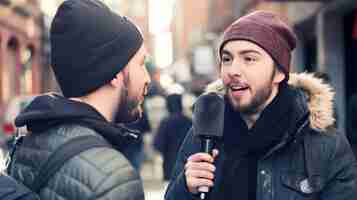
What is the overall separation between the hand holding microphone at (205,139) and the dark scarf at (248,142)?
295 millimetres

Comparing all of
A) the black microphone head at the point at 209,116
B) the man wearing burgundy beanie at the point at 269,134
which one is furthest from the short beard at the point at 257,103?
the black microphone head at the point at 209,116

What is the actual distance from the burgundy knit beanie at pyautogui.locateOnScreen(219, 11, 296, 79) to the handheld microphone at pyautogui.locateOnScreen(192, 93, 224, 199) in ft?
1.39

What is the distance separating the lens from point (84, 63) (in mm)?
2635

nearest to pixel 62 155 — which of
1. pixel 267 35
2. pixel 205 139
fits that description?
pixel 205 139

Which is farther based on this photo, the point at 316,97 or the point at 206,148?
the point at 316,97

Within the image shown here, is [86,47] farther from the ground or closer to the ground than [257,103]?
farther from the ground

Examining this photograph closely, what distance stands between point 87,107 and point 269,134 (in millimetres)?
1270

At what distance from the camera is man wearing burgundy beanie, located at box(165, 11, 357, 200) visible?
354 cm

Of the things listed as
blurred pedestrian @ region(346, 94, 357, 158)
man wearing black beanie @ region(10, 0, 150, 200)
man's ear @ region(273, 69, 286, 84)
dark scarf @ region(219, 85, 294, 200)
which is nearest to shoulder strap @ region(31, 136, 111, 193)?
man wearing black beanie @ region(10, 0, 150, 200)

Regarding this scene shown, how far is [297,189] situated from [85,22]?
1.46 meters

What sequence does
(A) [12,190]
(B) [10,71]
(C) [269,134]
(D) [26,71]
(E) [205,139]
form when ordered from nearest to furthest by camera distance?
(A) [12,190] → (E) [205,139] → (C) [269,134] → (B) [10,71] → (D) [26,71]

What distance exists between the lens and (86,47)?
2.63 meters

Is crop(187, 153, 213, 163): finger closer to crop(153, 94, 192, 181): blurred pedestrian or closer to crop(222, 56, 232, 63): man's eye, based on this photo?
crop(222, 56, 232, 63): man's eye

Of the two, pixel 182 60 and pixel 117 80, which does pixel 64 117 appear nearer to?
pixel 117 80
